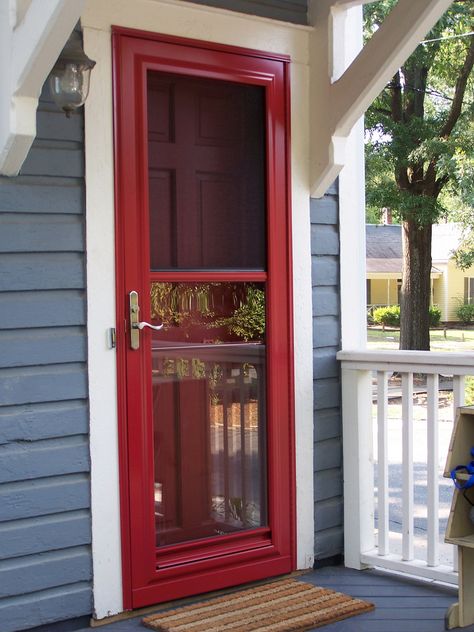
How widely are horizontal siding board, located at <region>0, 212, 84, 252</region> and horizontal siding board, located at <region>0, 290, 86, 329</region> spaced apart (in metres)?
0.14

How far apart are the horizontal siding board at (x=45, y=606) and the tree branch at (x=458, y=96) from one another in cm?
1153

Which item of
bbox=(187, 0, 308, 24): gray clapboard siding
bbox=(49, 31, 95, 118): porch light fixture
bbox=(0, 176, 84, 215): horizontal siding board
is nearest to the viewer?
bbox=(49, 31, 95, 118): porch light fixture

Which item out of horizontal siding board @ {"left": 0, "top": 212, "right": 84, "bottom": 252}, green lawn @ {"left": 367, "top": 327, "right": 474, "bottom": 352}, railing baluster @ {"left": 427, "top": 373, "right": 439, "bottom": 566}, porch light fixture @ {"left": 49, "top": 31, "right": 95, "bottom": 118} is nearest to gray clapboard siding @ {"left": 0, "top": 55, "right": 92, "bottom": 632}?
horizontal siding board @ {"left": 0, "top": 212, "right": 84, "bottom": 252}

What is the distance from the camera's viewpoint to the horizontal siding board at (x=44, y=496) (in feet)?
9.30

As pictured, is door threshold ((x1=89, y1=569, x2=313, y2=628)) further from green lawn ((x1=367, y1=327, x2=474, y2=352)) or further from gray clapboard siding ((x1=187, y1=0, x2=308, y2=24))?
green lawn ((x1=367, y1=327, x2=474, y2=352))

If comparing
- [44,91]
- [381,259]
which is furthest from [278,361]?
[381,259]

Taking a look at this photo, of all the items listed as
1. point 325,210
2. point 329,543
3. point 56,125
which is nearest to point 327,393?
point 329,543

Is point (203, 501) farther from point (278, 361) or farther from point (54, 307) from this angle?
point (54, 307)

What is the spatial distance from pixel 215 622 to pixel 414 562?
893mm

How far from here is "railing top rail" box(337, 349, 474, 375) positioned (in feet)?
10.5

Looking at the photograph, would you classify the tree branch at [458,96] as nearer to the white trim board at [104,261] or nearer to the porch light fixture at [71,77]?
the white trim board at [104,261]

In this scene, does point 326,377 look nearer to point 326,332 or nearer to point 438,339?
point 326,332

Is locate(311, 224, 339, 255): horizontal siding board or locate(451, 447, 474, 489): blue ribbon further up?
locate(311, 224, 339, 255): horizontal siding board

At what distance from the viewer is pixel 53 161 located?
9.57ft
